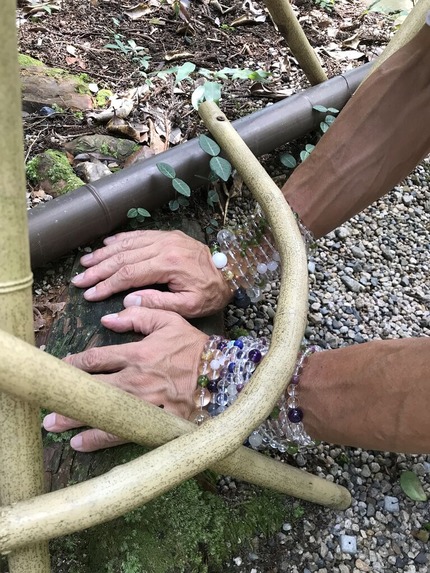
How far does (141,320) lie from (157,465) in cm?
41

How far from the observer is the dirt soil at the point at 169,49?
172 cm

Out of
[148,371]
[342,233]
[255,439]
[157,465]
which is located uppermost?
[157,465]

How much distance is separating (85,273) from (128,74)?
3.26 ft

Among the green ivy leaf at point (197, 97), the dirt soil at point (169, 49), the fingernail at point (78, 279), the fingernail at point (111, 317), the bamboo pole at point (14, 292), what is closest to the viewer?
the bamboo pole at point (14, 292)

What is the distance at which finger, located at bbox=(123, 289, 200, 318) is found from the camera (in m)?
1.17

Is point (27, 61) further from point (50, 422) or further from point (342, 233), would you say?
point (50, 422)

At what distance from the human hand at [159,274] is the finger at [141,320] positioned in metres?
0.04

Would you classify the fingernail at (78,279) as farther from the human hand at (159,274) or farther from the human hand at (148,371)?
the human hand at (148,371)

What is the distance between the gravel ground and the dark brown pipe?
0.36m

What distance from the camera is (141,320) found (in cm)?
111

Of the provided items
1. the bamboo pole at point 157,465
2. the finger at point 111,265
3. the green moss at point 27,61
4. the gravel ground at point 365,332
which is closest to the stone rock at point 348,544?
the gravel ground at point 365,332

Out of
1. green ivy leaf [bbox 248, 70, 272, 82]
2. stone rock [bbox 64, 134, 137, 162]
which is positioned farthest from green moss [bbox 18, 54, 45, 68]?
green ivy leaf [bbox 248, 70, 272, 82]

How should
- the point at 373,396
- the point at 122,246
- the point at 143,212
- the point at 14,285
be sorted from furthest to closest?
1. the point at 143,212
2. the point at 122,246
3. the point at 373,396
4. the point at 14,285

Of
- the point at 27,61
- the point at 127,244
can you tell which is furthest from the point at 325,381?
the point at 27,61
